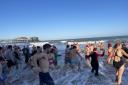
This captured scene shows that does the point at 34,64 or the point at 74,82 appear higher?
the point at 34,64

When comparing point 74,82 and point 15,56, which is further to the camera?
point 15,56

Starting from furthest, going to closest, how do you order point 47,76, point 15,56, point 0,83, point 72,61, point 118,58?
point 15,56
point 72,61
point 118,58
point 0,83
point 47,76

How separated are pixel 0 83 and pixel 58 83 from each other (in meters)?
3.52

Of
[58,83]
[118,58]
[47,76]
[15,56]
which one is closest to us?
[47,76]

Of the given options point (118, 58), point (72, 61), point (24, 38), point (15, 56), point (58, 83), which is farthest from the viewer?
point (24, 38)

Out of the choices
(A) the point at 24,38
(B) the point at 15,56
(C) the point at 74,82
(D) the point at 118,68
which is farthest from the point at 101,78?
(A) the point at 24,38

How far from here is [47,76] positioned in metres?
8.54

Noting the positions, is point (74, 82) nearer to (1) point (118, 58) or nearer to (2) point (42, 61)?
(1) point (118, 58)

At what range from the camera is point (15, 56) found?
18672 mm

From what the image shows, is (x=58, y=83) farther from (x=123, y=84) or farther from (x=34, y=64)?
(x=34, y=64)

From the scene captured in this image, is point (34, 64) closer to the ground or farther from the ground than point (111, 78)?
farther from the ground

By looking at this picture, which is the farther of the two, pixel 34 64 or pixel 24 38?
pixel 24 38

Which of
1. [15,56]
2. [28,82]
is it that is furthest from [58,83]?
[15,56]

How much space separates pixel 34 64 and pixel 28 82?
4864 millimetres
